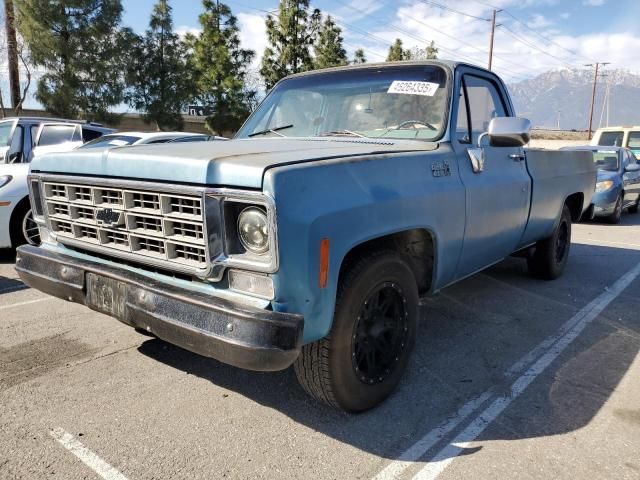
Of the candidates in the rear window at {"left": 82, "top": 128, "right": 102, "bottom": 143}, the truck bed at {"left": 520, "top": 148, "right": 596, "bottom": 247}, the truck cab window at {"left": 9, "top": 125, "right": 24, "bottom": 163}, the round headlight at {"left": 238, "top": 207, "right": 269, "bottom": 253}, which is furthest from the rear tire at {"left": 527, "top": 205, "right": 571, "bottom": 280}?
the truck cab window at {"left": 9, "top": 125, "right": 24, "bottom": 163}

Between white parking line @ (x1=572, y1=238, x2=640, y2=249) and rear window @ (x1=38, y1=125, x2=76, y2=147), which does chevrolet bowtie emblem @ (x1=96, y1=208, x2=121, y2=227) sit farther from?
white parking line @ (x1=572, y1=238, x2=640, y2=249)

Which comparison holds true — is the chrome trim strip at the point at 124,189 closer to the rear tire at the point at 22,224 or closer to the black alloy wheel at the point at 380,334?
the black alloy wheel at the point at 380,334

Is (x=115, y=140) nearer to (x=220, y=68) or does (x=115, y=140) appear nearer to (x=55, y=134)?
(x=55, y=134)

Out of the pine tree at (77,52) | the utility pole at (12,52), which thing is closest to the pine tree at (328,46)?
the pine tree at (77,52)

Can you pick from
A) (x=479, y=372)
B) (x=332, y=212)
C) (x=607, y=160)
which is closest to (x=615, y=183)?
(x=607, y=160)

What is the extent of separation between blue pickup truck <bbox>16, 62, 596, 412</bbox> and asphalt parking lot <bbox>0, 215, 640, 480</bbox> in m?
0.33

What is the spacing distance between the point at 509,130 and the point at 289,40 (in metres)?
22.4

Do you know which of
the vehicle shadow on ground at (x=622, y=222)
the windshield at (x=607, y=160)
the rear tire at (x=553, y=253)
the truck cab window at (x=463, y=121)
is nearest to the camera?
the truck cab window at (x=463, y=121)

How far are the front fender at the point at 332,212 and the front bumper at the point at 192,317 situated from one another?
0.13 meters

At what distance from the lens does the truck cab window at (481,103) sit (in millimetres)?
3861

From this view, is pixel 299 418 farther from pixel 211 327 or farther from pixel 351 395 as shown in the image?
pixel 211 327

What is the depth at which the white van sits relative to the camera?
15.2 m

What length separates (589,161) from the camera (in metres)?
5.94

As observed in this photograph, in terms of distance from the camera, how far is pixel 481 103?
4.10 m
